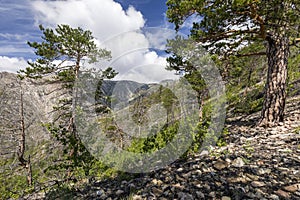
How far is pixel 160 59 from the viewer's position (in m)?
6.77

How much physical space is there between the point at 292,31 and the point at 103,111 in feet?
51.6

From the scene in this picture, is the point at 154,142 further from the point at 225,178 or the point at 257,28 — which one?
the point at 257,28

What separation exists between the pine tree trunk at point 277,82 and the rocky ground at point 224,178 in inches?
87.9

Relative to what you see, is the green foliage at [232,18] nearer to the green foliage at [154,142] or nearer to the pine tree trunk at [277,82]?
the pine tree trunk at [277,82]

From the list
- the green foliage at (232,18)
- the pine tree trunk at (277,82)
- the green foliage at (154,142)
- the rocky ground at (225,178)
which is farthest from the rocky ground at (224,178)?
the green foliage at (232,18)

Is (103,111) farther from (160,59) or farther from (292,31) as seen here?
(292,31)

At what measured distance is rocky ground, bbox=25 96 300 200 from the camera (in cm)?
338

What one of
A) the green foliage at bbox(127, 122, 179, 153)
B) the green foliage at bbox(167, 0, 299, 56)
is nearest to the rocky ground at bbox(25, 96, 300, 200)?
the green foliage at bbox(127, 122, 179, 153)

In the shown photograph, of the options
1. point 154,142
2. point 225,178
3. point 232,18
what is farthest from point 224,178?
point 232,18

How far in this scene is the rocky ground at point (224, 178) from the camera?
3.38m

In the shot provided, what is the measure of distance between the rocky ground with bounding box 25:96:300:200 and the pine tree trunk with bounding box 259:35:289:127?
2232 millimetres

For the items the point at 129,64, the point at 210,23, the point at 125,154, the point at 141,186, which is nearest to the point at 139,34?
the point at 129,64

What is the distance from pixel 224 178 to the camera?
393 cm

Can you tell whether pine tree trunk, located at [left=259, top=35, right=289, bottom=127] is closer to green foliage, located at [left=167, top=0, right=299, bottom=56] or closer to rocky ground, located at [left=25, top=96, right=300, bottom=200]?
green foliage, located at [left=167, top=0, right=299, bottom=56]
